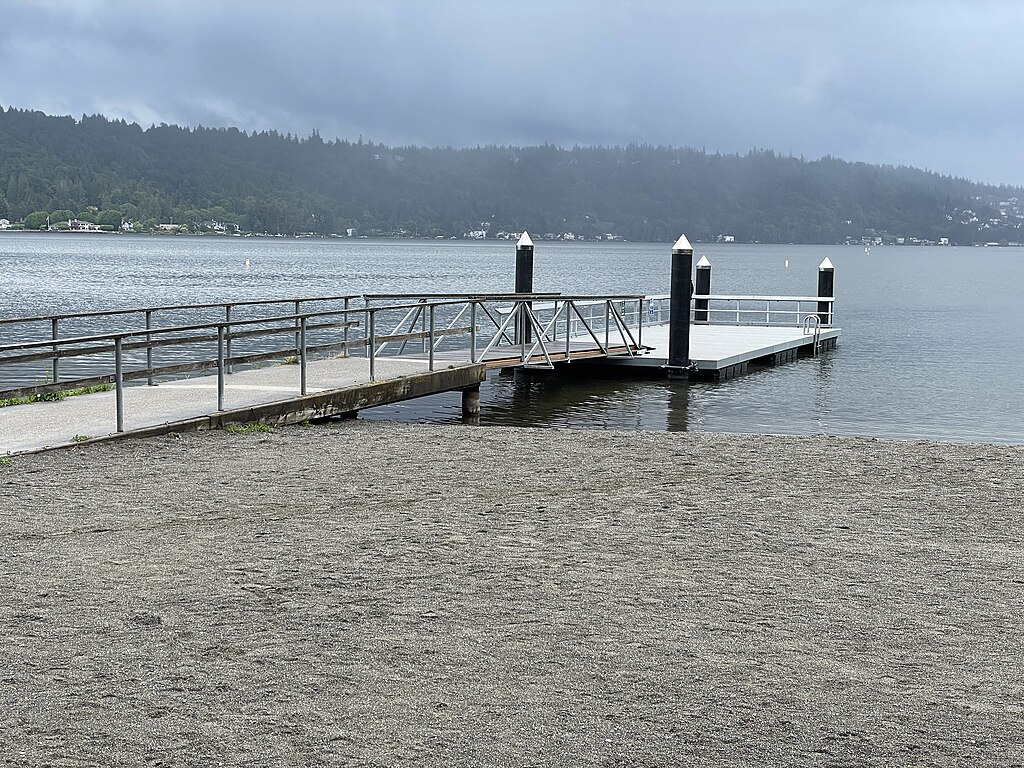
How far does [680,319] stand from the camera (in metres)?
21.7

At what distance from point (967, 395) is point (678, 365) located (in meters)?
6.48

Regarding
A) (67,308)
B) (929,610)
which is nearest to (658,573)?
(929,610)

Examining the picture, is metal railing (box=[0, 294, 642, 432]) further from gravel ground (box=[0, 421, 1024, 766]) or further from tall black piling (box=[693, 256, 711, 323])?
tall black piling (box=[693, 256, 711, 323])

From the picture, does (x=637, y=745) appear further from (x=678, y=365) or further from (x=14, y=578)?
(x=678, y=365)

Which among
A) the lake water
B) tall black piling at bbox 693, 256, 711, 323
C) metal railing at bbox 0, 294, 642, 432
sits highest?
tall black piling at bbox 693, 256, 711, 323

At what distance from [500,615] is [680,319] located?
16.2m

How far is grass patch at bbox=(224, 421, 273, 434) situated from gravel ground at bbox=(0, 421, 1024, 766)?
5.51 feet

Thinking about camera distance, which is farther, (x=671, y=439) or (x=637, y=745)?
(x=671, y=439)

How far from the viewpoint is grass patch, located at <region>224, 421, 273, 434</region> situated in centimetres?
1204

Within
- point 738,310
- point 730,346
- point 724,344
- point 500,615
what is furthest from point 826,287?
point 500,615

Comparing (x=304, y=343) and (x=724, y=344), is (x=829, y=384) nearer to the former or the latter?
(x=724, y=344)

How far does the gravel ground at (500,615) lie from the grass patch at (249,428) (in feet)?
5.51

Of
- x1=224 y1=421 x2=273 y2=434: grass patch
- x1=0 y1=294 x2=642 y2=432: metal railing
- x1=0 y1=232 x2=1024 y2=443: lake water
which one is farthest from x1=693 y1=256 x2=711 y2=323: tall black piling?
x1=224 y1=421 x2=273 y2=434: grass patch

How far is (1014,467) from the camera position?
11062mm
